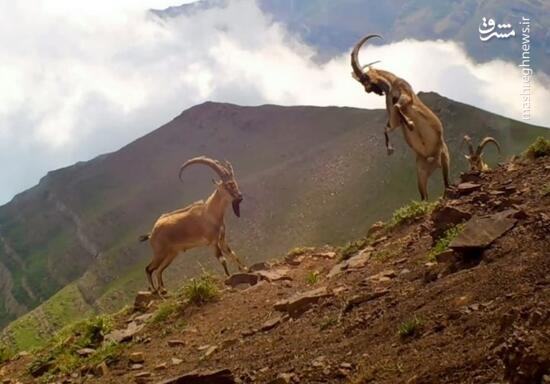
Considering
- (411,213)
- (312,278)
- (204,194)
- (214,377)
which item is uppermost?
(411,213)

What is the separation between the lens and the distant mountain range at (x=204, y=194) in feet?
266

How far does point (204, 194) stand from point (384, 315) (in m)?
94.8

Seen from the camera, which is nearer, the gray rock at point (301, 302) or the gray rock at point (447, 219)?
the gray rock at point (301, 302)

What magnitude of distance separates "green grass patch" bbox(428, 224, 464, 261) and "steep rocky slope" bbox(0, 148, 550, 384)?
0.03 metres

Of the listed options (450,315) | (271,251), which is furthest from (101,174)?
(450,315)

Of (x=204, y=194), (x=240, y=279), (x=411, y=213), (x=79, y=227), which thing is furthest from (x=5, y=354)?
(x=79, y=227)

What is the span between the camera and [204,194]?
103500mm

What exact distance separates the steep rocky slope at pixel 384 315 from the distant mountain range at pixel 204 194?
46.6 meters

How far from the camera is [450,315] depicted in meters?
8.12

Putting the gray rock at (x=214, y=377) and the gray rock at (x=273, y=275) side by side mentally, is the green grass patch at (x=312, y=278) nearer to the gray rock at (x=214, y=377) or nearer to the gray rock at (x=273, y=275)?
the gray rock at (x=273, y=275)

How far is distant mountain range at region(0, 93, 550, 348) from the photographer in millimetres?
81125

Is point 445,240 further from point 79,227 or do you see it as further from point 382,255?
point 79,227

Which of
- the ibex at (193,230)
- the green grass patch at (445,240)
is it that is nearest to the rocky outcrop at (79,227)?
the ibex at (193,230)

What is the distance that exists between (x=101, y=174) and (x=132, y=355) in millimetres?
129667
